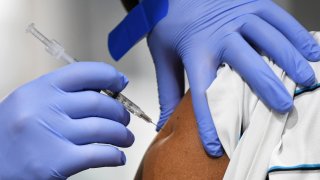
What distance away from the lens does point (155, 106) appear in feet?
5.65

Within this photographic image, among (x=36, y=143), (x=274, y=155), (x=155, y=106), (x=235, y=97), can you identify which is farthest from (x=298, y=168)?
(x=155, y=106)

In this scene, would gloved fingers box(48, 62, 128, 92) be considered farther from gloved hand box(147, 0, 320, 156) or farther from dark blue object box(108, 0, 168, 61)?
dark blue object box(108, 0, 168, 61)

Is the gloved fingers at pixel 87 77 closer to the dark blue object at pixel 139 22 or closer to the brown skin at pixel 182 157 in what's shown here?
the brown skin at pixel 182 157

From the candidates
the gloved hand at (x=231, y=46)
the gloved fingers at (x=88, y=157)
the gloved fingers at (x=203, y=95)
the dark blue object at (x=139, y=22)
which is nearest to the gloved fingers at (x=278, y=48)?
the gloved hand at (x=231, y=46)

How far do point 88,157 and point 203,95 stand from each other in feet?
0.94

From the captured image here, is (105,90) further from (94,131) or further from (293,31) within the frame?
(293,31)

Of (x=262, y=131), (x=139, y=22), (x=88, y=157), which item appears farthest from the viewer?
(x=139, y=22)

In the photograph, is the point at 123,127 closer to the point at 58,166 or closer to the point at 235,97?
the point at 58,166

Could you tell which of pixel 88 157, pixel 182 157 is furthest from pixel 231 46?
pixel 88 157

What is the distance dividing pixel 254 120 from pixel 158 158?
23 centimetres

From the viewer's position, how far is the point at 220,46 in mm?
1017

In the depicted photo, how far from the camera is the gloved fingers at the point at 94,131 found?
948 millimetres

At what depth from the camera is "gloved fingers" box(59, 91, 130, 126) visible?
0.95 meters

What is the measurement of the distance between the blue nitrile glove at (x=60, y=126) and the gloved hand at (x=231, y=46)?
0.67ft
